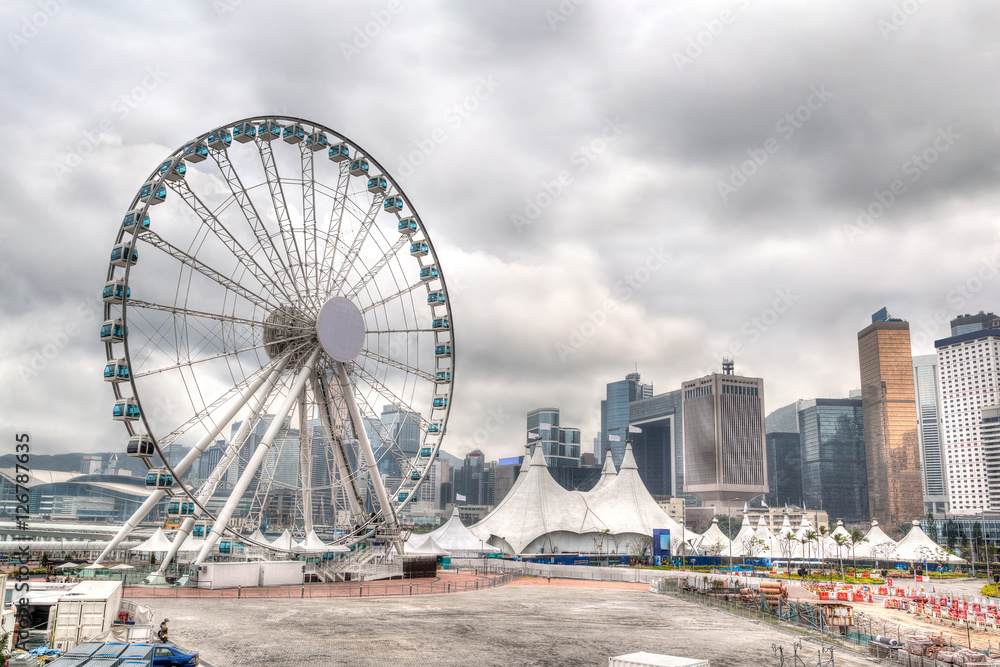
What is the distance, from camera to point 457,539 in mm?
77438

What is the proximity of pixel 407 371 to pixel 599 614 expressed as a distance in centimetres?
2457

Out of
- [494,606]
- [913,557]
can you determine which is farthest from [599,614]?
[913,557]

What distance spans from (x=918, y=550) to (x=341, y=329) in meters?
72.6

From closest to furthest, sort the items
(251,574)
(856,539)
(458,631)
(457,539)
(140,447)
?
(458,631)
(140,447)
(251,574)
(457,539)
(856,539)

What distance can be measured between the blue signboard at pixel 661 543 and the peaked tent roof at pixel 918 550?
3043 cm

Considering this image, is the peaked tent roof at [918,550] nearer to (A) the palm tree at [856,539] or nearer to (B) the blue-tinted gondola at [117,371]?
(A) the palm tree at [856,539]

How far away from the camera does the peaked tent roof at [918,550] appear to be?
88.9 metres

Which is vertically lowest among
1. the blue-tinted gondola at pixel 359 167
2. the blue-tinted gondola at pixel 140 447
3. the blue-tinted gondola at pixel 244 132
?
the blue-tinted gondola at pixel 140 447

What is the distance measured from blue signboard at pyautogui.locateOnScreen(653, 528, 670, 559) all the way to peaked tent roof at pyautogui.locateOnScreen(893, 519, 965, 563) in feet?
99.8

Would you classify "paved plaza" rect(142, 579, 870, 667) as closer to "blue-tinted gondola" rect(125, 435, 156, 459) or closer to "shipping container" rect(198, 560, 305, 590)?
"shipping container" rect(198, 560, 305, 590)

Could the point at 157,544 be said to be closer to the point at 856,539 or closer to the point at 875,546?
the point at 856,539

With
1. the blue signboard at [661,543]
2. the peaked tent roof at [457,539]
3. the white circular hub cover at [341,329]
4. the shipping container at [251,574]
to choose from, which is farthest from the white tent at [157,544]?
the blue signboard at [661,543]

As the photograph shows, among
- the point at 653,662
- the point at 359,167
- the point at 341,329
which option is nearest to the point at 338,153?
the point at 359,167

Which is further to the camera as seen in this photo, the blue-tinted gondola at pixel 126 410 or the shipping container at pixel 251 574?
the shipping container at pixel 251 574
